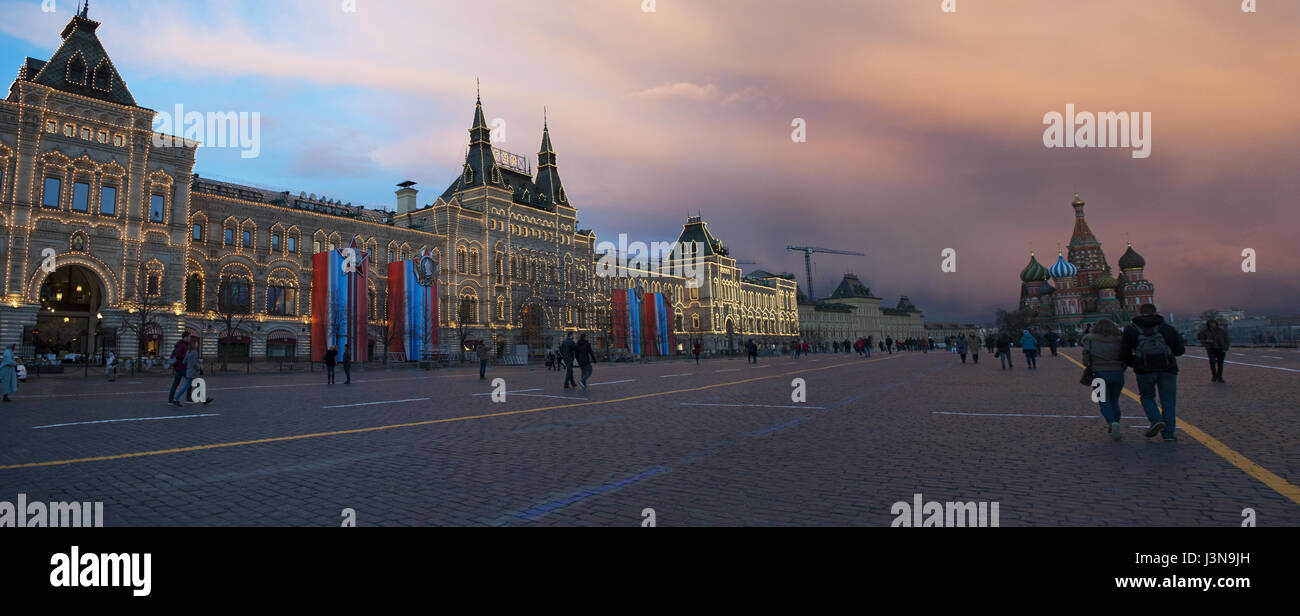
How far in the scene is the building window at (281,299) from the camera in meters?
50.2

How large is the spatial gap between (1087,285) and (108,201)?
462 ft

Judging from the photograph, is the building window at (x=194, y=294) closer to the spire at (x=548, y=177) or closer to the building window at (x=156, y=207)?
the building window at (x=156, y=207)

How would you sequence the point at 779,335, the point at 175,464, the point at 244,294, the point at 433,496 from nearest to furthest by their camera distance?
the point at 433,496, the point at 175,464, the point at 244,294, the point at 779,335

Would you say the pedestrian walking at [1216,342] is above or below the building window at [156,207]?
below

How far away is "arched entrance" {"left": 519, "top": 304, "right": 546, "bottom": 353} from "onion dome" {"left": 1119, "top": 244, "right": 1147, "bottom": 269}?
117930mm

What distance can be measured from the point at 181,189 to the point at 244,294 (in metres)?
8.99

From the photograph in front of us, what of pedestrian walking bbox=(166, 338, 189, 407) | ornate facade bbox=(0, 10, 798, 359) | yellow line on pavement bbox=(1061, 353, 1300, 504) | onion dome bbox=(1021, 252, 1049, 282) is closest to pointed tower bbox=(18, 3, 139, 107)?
ornate facade bbox=(0, 10, 798, 359)

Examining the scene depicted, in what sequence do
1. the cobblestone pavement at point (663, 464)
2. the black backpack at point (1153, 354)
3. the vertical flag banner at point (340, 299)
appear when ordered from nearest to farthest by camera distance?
the cobblestone pavement at point (663, 464) < the black backpack at point (1153, 354) < the vertical flag banner at point (340, 299)

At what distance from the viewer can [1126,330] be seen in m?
7.48

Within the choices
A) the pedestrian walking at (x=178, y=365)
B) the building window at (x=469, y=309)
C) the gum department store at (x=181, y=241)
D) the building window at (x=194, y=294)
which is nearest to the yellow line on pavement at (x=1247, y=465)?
the pedestrian walking at (x=178, y=365)

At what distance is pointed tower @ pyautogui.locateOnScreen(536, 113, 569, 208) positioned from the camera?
7912 cm

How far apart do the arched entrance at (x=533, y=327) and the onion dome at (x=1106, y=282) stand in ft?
343
